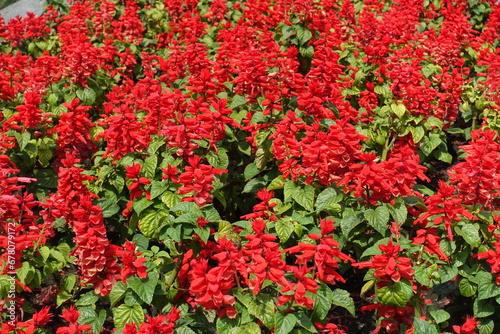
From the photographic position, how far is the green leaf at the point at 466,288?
10.9 feet

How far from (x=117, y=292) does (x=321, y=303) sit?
1.26 metres

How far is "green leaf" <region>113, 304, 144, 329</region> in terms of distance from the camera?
3.17 meters

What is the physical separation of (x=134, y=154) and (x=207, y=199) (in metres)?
0.97

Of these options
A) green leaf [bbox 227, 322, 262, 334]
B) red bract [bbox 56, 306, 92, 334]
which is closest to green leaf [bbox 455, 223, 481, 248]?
green leaf [bbox 227, 322, 262, 334]

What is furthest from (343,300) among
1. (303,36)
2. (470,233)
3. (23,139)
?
(303,36)

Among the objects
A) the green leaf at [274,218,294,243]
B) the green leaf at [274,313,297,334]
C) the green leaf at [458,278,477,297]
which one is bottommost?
the green leaf at [458,278,477,297]

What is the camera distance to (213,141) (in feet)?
13.1

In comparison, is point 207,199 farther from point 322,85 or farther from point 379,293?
point 322,85

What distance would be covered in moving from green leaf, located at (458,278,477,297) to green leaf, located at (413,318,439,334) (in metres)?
0.42

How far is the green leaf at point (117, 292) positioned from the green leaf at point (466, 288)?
2.12 metres

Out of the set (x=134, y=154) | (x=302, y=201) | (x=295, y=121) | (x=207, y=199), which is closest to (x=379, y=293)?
(x=302, y=201)

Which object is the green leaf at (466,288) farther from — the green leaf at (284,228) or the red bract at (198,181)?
the red bract at (198,181)

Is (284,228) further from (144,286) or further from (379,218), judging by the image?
(144,286)

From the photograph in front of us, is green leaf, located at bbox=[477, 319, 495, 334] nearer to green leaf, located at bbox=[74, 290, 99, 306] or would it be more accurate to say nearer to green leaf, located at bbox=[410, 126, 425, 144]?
green leaf, located at bbox=[410, 126, 425, 144]
